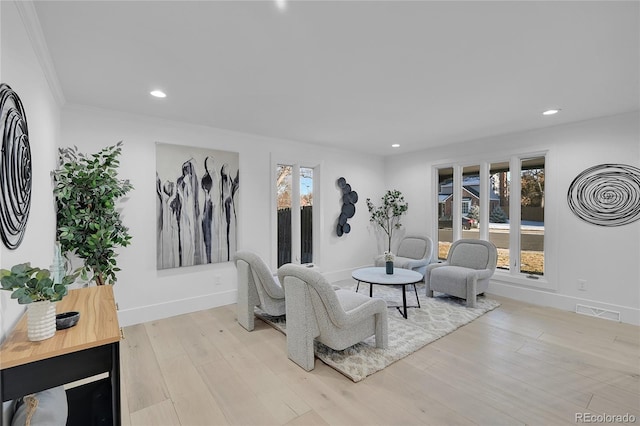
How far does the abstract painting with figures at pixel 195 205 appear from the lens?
3.65 metres

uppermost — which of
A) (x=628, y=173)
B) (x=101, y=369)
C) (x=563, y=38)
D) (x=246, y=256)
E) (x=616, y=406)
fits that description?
(x=563, y=38)

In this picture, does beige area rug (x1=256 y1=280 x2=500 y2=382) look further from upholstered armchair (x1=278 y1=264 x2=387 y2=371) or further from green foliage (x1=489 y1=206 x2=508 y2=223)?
green foliage (x1=489 y1=206 x2=508 y2=223)

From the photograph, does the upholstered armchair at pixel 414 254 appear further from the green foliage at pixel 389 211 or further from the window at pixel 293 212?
the window at pixel 293 212

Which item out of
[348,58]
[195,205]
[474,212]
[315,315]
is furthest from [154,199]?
[474,212]

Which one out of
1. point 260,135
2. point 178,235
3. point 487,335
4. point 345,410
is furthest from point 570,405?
point 260,135

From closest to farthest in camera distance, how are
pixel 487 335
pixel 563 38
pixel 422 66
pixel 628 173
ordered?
pixel 563 38 → pixel 422 66 → pixel 487 335 → pixel 628 173

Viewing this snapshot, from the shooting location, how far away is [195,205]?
3857mm

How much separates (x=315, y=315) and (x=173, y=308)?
7.26ft

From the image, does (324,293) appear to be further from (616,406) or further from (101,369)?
(616,406)

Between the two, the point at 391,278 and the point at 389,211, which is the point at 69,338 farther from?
the point at 389,211

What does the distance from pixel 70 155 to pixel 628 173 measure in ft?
20.6

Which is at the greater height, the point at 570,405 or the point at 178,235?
the point at 178,235

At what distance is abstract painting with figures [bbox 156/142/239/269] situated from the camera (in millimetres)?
3648

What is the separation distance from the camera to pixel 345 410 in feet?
6.57
